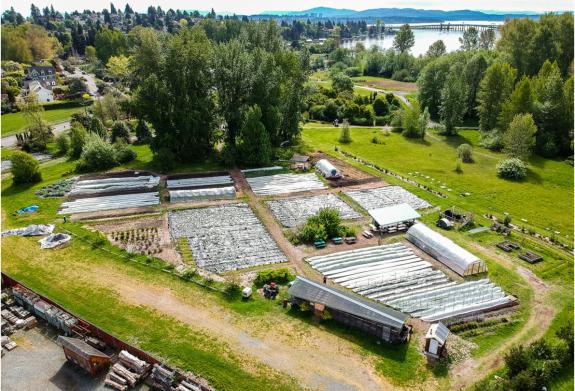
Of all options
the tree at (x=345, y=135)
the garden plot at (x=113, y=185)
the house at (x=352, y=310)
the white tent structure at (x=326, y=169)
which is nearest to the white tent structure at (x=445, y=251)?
the house at (x=352, y=310)

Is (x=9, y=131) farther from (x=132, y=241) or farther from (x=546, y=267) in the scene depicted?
(x=546, y=267)

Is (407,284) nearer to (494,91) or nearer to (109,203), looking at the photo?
(109,203)

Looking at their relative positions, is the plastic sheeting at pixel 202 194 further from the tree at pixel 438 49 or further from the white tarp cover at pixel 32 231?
the tree at pixel 438 49

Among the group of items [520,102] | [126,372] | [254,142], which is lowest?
[126,372]

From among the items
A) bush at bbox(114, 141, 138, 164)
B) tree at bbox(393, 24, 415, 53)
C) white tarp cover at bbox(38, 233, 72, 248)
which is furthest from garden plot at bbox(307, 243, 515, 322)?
tree at bbox(393, 24, 415, 53)

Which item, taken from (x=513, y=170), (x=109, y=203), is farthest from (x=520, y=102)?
(x=109, y=203)

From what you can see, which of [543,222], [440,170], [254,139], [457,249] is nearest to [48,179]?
[254,139]

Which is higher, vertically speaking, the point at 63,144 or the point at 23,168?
the point at 23,168
